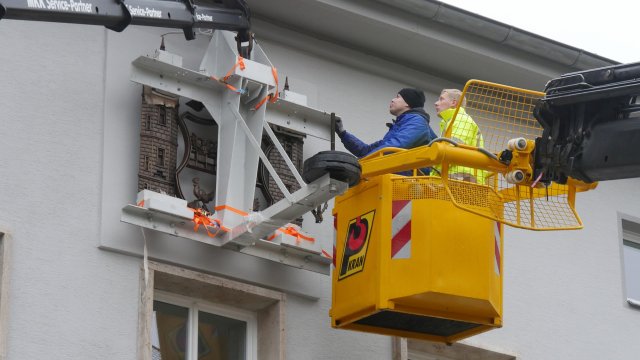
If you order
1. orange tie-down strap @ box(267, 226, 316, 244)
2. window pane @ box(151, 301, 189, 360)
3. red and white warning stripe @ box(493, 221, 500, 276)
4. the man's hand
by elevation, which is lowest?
window pane @ box(151, 301, 189, 360)

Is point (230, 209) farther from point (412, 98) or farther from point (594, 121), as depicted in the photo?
point (594, 121)

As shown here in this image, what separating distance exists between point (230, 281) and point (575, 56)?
436 cm

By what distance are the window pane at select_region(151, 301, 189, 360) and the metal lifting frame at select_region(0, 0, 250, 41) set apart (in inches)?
77.8

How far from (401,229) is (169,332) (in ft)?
6.10

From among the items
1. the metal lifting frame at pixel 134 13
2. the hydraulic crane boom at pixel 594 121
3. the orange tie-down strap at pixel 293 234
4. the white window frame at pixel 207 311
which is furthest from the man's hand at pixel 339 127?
the hydraulic crane boom at pixel 594 121

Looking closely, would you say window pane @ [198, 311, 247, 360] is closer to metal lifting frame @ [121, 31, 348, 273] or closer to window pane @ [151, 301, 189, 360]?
window pane @ [151, 301, 189, 360]

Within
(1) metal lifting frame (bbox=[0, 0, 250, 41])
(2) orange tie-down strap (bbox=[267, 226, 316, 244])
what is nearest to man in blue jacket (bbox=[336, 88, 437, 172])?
(2) orange tie-down strap (bbox=[267, 226, 316, 244])

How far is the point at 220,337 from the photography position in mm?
12938

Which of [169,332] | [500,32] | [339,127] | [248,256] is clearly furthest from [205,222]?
[500,32]

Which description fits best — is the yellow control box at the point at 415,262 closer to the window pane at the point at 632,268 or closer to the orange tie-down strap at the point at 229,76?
the orange tie-down strap at the point at 229,76

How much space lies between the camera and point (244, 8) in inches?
519

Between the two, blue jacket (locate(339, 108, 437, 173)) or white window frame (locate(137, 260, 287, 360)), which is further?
blue jacket (locate(339, 108, 437, 173))

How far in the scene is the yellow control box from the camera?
12.0 meters

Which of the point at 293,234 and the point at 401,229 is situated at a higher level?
the point at 293,234
